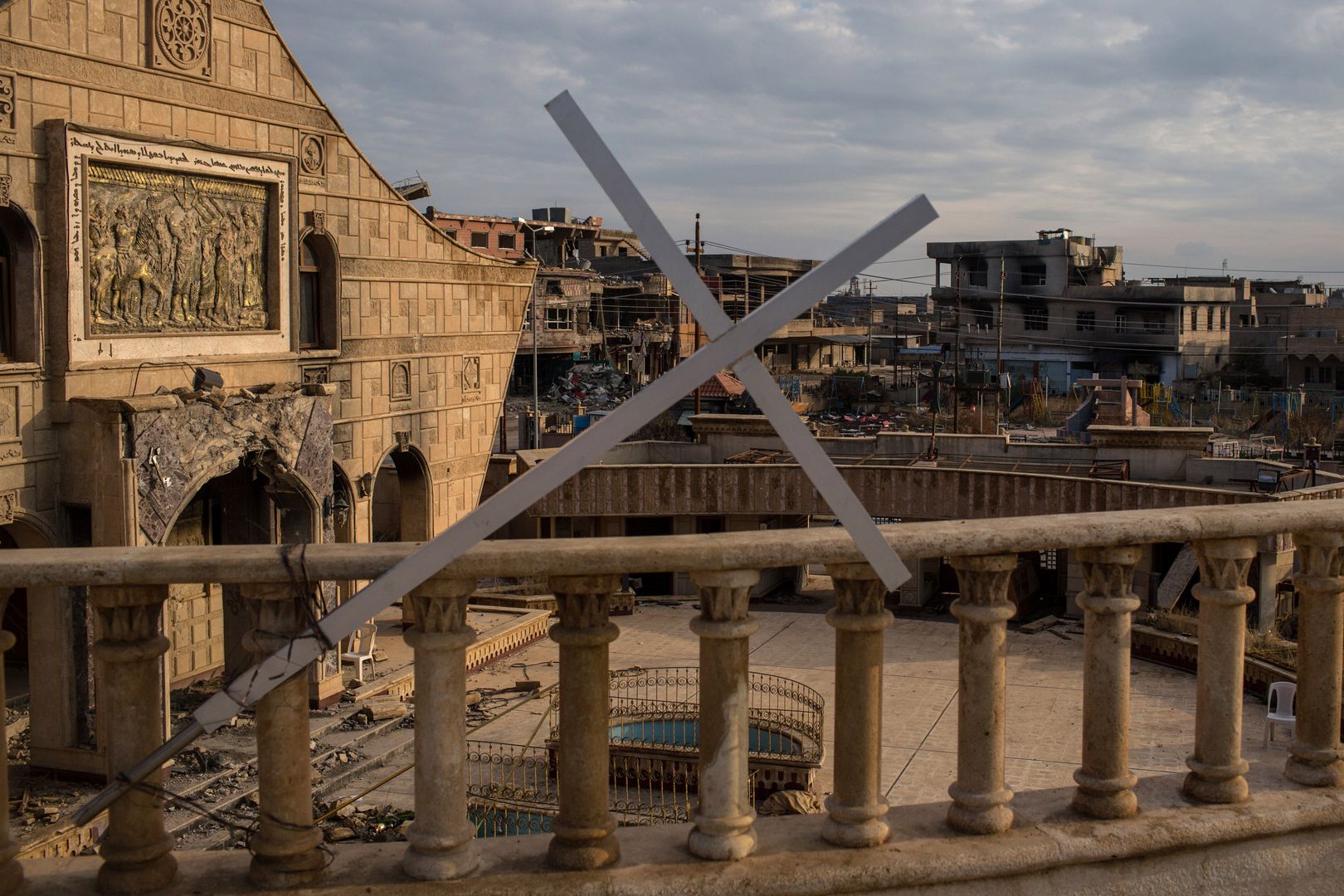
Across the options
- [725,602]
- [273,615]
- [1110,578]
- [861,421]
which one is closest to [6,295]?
[273,615]

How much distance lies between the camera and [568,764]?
15.3 feet

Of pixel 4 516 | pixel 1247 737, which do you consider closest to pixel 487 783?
pixel 4 516

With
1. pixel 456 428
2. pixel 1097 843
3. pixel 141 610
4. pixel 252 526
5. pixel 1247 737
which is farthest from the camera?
pixel 456 428

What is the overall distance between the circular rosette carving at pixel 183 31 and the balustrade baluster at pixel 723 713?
617 inches

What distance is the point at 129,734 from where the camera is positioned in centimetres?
450

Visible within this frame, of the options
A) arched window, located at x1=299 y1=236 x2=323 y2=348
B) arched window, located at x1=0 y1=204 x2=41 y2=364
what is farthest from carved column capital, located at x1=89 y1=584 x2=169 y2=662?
arched window, located at x1=299 y1=236 x2=323 y2=348

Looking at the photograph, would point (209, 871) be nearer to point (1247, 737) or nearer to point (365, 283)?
point (1247, 737)

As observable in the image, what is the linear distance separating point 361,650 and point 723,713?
18.4m

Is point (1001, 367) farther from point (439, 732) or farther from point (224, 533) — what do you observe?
point (439, 732)

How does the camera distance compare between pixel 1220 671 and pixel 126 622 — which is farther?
pixel 1220 671

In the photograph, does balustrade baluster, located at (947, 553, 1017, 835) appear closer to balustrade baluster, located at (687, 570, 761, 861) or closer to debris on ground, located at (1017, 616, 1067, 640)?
balustrade baluster, located at (687, 570, 761, 861)

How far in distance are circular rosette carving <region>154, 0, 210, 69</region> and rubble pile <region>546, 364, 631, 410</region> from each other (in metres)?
43.5

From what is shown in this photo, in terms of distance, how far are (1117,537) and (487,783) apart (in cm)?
1266

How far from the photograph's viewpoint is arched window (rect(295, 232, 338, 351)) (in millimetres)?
21125
